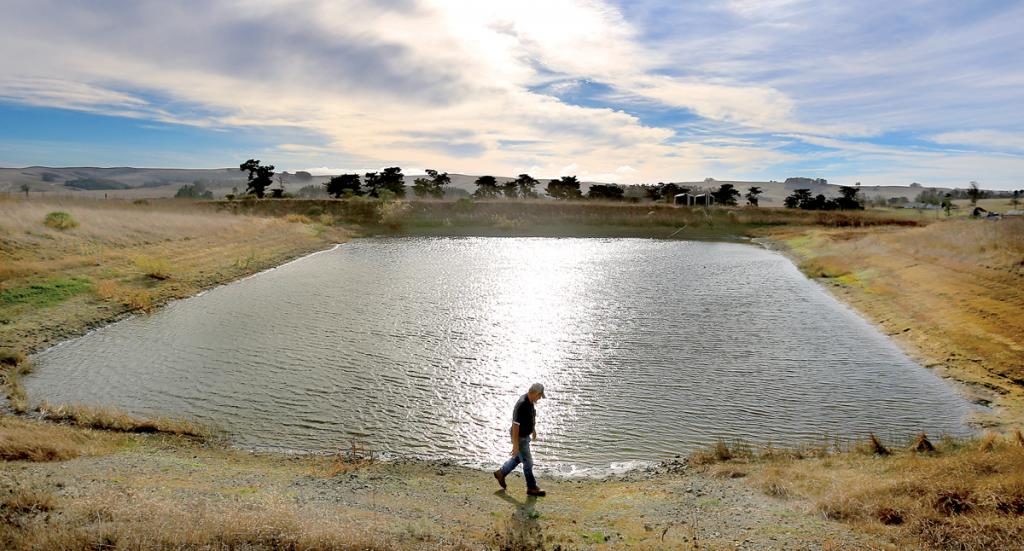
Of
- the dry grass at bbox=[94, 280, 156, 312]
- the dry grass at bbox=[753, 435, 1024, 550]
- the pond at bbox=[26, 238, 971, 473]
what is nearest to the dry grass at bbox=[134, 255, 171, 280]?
the dry grass at bbox=[94, 280, 156, 312]

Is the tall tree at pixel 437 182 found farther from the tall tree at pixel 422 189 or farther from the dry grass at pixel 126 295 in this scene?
the dry grass at pixel 126 295

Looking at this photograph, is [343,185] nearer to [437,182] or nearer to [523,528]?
[437,182]

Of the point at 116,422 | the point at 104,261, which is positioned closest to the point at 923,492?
the point at 116,422

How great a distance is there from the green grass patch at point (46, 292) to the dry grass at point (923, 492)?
2577 cm

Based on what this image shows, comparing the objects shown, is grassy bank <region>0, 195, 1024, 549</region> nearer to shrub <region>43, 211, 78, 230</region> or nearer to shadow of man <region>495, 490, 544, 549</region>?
shadow of man <region>495, 490, 544, 549</region>

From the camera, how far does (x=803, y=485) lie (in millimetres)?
10281

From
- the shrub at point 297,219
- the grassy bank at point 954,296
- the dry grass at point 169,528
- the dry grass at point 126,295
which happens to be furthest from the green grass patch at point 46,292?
the shrub at point 297,219

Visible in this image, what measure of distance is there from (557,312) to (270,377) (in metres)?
13.5

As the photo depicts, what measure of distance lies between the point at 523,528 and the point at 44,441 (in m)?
8.99

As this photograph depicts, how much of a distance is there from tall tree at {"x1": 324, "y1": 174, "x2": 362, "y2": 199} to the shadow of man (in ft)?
330

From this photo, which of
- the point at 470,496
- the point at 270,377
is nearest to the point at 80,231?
the point at 270,377

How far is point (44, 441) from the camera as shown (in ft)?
37.2

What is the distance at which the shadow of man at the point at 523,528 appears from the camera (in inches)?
322

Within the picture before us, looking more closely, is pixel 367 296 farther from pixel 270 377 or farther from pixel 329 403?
pixel 329 403
